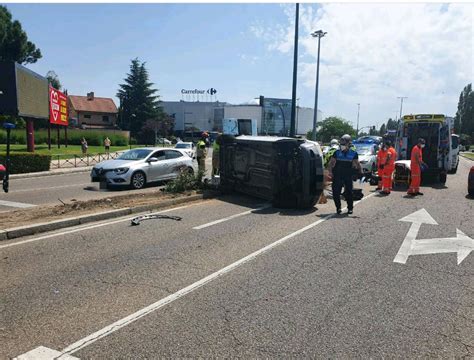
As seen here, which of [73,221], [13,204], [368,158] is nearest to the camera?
[73,221]

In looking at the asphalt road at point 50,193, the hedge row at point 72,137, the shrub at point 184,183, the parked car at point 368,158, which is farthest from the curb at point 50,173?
the hedge row at point 72,137

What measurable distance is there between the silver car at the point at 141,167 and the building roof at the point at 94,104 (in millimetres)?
76487

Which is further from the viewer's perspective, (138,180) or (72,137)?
(72,137)

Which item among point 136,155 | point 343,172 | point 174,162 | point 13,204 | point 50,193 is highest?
point 343,172

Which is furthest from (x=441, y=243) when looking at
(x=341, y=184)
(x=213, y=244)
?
(x=213, y=244)

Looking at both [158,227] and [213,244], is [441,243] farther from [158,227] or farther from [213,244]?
[158,227]

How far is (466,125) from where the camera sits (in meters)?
93.0

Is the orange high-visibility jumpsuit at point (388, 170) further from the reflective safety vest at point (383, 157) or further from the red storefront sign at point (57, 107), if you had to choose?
the red storefront sign at point (57, 107)

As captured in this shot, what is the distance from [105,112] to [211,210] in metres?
84.6

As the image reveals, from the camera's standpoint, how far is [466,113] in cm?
9450

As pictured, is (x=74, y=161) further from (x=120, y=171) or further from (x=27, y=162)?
(x=120, y=171)

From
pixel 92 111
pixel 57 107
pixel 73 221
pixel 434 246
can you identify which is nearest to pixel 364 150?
pixel 434 246

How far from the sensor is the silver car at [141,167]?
13844mm

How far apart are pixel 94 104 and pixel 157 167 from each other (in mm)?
80807
